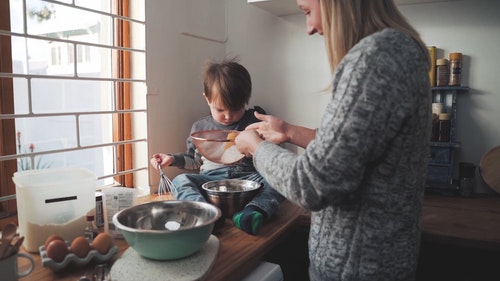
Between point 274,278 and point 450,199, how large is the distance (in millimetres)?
788

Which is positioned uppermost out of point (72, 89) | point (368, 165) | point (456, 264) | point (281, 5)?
point (281, 5)

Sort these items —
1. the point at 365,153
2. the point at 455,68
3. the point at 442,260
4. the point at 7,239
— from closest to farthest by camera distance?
the point at 365,153, the point at 7,239, the point at 442,260, the point at 455,68

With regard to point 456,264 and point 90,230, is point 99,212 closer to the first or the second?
point 90,230

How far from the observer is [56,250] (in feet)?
2.48

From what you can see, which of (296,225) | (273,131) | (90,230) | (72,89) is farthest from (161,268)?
(72,89)

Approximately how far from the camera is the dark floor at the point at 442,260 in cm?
106

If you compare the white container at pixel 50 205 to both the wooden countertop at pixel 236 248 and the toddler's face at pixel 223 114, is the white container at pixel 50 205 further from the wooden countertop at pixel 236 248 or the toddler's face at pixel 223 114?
the toddler's face at pixel 223 114

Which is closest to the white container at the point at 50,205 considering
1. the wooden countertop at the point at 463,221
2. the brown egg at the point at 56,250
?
the brown egg at the point at 56,250

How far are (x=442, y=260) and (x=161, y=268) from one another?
0.86 m

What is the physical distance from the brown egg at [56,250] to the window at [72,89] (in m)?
0.36

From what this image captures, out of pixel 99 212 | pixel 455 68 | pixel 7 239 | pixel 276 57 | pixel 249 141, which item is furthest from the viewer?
pixel 276 57

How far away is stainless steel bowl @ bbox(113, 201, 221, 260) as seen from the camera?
0.74 meters

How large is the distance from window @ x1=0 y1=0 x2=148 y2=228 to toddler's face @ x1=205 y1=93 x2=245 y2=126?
0.26 metres

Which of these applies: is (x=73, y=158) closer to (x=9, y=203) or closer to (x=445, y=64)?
(x=9, y=203)
